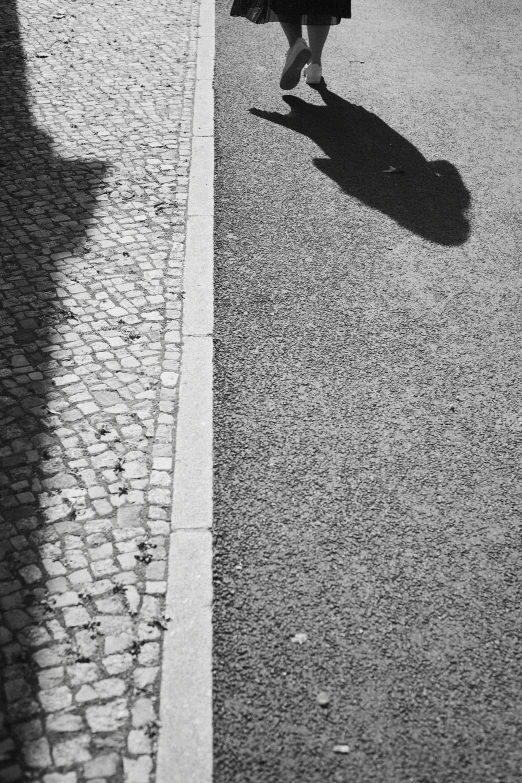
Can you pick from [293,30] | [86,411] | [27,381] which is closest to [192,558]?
[86,411]

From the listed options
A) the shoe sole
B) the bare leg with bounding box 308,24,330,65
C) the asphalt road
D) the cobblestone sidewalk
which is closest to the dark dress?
the bare leg with bounding box 308,24,330,65

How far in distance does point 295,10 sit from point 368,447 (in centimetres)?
486

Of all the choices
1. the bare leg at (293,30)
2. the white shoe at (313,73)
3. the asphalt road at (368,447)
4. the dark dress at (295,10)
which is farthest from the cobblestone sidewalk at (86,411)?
the white shoe at (313,73)

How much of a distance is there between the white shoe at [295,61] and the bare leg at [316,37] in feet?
1.58

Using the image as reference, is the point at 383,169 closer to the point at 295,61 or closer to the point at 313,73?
the point at 295,61

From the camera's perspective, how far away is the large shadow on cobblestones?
2.57 meters

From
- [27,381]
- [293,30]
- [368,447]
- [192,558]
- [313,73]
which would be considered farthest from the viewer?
[313,73]

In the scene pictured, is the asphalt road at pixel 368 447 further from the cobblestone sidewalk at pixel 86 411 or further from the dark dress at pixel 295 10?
the dark dress at pixel 295 10

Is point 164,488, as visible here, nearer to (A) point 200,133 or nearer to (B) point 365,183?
(B) point 365,183

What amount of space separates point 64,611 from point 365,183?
423 cm

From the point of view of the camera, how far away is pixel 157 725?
2488mm

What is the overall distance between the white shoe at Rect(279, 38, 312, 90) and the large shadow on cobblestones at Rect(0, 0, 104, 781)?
210 cm

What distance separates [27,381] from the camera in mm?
3846

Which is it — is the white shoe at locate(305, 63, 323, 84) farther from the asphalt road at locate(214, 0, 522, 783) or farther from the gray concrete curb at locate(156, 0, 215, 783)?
the gray concrete curb at locate(156, 0, 215, 783)
